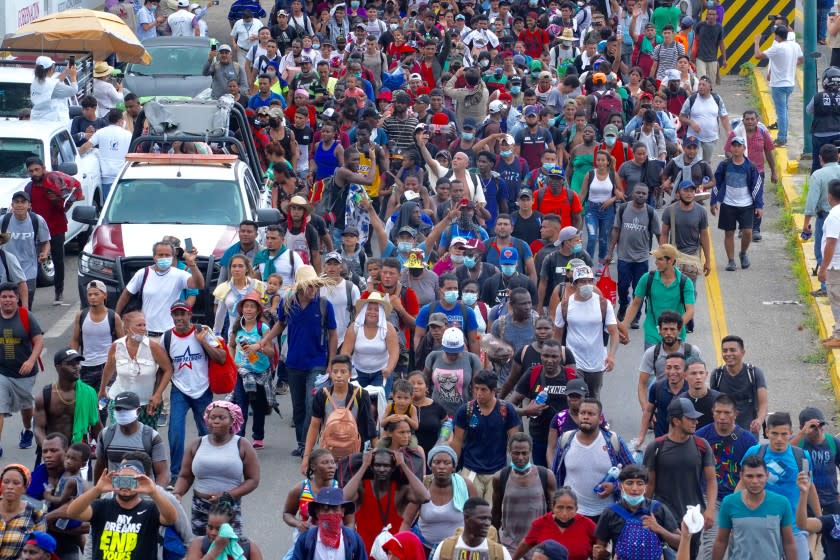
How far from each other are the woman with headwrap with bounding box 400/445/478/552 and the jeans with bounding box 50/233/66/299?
904cm

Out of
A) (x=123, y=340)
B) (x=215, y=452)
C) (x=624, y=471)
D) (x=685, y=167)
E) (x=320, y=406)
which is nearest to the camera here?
(x=624, y=471)

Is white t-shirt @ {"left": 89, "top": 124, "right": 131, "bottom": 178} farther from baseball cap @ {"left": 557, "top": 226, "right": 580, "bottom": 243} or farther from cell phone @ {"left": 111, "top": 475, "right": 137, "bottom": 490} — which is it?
cell phone @ {"left": 111, "top": 475, "right": 137, "bottom": 490}

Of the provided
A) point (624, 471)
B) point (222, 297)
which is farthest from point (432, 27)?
point (624, 471)

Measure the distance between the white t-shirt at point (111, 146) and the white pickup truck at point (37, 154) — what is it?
56 cm

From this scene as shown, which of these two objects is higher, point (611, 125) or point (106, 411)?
point (611, 125)

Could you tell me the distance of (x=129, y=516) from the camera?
1082cm

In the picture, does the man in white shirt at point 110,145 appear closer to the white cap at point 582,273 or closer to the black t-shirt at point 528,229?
the black t-shirt at point 528,229

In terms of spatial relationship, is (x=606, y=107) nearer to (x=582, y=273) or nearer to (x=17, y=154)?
(x=17, y=154)

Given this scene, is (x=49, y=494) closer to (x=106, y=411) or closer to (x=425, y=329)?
(x=106, y=411)

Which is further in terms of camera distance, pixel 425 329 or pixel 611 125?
pixel 611 125

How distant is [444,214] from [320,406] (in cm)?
567

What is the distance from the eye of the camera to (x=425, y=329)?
15.1m

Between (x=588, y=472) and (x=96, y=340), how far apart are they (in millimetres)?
4902

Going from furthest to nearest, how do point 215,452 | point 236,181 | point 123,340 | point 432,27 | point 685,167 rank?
point 432,27, point 685,167, point 236,181, point 123,340, point 215,452
